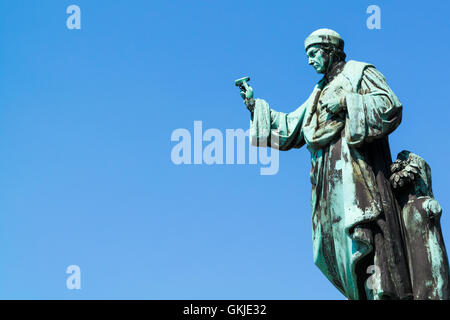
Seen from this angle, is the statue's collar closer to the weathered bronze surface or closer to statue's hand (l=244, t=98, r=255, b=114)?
the weathered bronze surface

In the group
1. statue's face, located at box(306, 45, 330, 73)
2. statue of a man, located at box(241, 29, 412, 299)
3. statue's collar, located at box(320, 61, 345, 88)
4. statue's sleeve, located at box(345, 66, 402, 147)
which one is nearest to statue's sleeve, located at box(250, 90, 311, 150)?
statue of a man, located at box(241, 29, 412, 299)

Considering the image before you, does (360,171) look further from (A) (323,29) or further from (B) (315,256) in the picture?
(A) (323,29)

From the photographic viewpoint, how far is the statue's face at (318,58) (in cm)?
1515

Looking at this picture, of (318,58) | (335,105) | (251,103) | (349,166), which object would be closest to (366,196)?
(349,166)

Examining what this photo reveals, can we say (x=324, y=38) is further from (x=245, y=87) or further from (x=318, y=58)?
(x=245, y=87)

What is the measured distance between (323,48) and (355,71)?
0.67 meters

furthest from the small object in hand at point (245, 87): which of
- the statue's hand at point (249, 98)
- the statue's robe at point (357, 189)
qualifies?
the statue's robe at point (357, 189)

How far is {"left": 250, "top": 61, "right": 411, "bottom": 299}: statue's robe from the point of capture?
13641mm

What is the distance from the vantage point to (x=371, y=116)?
46.2 feet

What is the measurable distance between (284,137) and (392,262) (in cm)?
290
